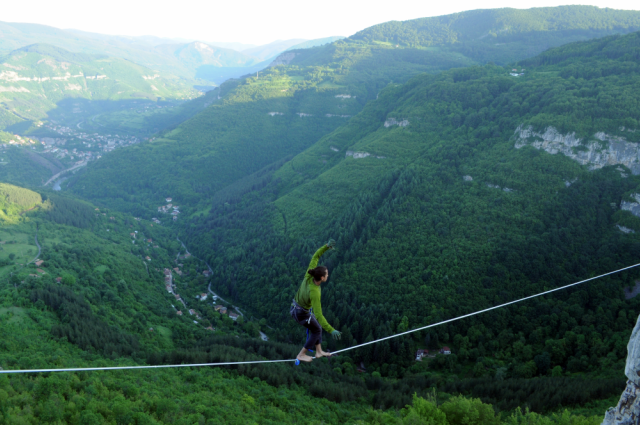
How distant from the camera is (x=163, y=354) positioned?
44.1 metres

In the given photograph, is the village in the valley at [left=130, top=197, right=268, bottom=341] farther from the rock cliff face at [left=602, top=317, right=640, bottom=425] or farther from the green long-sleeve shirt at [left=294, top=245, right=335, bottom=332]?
the rock cliff face at [left=602, top=317, right=640, bottom=425]

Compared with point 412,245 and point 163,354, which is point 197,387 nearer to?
point 163,354

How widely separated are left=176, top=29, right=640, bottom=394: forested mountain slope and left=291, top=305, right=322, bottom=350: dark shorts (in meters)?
39.9

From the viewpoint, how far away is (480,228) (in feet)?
211

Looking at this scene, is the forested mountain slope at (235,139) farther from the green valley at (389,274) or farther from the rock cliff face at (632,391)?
the rock cliff face at (632,391)

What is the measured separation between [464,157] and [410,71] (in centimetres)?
13260

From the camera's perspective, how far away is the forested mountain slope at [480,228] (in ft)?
172

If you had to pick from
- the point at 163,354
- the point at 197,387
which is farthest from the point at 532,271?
the point at 163,354

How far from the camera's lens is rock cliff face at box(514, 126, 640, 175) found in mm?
66625

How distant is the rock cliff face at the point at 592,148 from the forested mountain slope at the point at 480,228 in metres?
0.25

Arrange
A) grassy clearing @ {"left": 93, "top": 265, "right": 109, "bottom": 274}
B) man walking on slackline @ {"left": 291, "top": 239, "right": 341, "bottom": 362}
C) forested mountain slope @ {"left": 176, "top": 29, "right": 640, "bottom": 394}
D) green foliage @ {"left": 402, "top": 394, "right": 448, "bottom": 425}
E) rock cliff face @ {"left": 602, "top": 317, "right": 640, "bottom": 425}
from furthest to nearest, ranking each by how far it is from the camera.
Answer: grassy clearing @ {"left": 93, "top": 265, "right": 109, "bottom": 274}
forested mountain slope @ {"left": 176, "top": 29, "right": 640, "bottom": 394}
green foliage @ {"left": 402, "top": 394, "right": 448, "bottom": 425}
rock cliff face @ {"left": 602, "top": 317, "right": 640, "bottom": 425}
man walking on slackline @ {"left": 291, "top": 239, "right": 341, "bottom": 362}

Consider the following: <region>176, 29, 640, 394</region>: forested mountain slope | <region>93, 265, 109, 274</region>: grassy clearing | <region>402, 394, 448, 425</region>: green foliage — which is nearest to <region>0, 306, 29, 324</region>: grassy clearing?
<region>93, 265, 109, 274</region>: grassy clearing

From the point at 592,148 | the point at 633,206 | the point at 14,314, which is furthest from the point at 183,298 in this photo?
the point at 592,148

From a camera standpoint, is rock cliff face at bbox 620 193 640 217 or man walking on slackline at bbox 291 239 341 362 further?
rock cliff face at bbox 620 193 640 217
